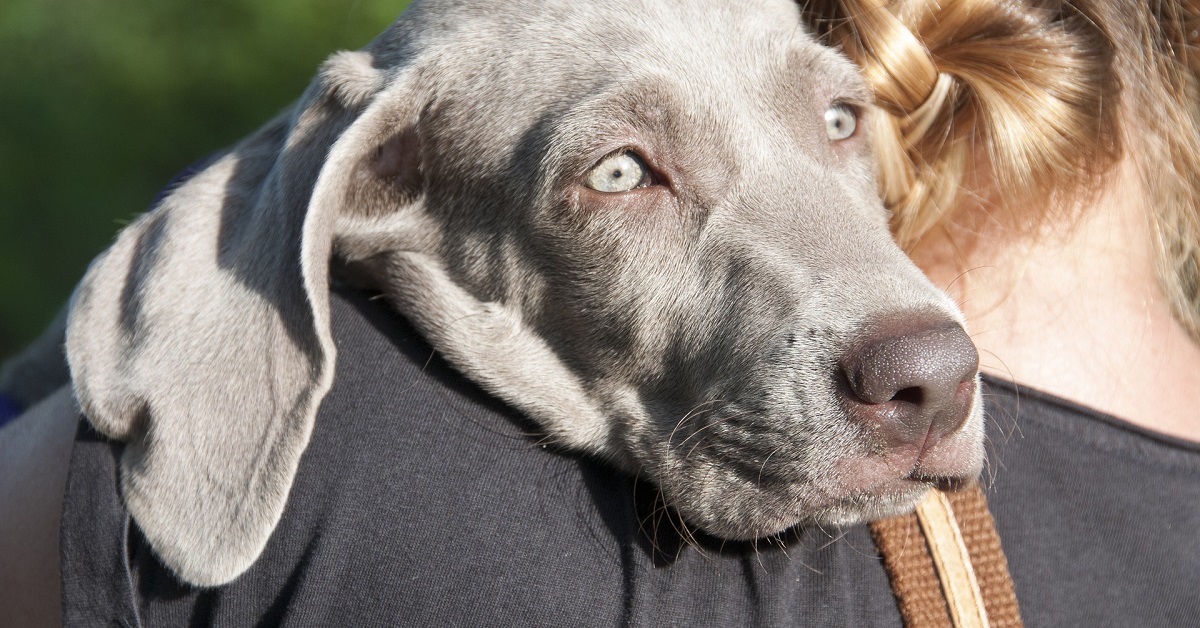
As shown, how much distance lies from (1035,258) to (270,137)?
185cm

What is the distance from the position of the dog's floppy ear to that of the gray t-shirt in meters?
0.05

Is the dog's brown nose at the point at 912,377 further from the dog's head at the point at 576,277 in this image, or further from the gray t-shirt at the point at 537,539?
the gray t-shirt at the point at 537,539

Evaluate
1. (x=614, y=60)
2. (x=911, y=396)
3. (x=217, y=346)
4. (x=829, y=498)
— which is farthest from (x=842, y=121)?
(x=217, y=346)

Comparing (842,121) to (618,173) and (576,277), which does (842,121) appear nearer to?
(618,173)

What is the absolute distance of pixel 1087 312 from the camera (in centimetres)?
251

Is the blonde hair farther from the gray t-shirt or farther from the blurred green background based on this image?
the blurred green background

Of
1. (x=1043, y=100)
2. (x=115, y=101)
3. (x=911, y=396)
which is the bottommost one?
(x=115, y=101)

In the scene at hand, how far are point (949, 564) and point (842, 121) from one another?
1.10 metres

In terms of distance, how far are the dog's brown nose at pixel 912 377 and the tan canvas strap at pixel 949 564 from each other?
6.4 inches

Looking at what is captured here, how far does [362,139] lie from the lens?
254cm

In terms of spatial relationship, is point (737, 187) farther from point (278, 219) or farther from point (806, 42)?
point (278, 219)

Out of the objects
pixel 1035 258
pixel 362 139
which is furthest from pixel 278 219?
pixel 1035 258

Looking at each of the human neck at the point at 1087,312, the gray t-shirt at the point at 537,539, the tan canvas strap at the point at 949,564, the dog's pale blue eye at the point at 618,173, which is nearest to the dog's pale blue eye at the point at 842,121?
the human neck at the point at 1087,312

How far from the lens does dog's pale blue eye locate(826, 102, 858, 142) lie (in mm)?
2662
